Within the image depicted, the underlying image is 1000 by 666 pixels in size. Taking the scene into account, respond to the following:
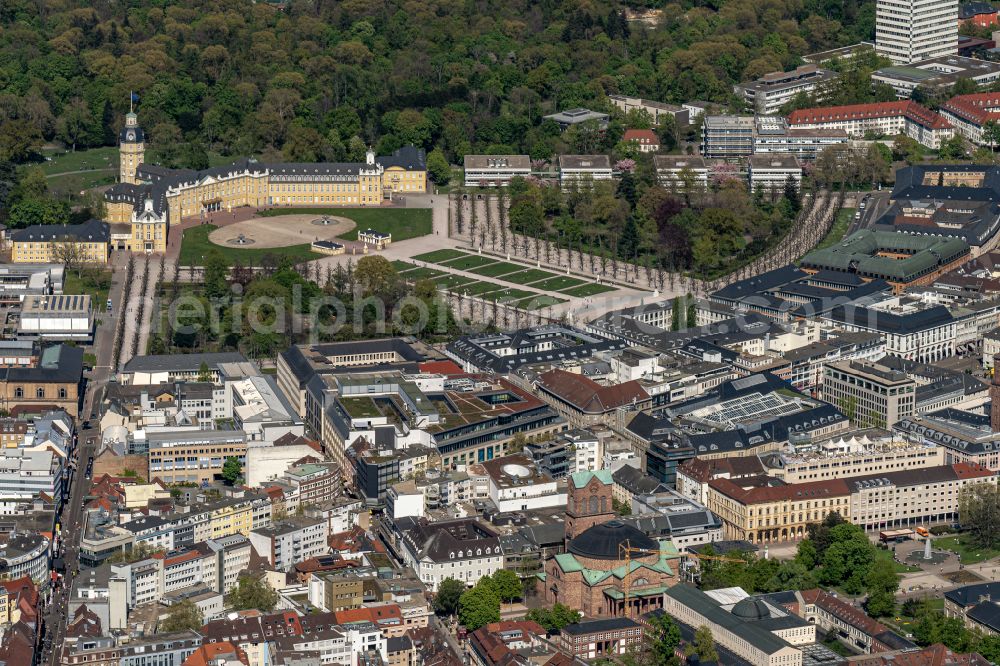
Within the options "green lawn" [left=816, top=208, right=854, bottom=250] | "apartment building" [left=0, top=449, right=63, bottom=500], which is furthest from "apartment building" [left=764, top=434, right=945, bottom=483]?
"green lawn" [left=816, top=208, right=854, bottom=250]

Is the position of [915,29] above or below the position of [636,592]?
above

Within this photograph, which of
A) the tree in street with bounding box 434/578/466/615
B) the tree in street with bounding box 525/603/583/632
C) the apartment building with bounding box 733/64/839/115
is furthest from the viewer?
the apartment building with bounding box 733/64/839/115

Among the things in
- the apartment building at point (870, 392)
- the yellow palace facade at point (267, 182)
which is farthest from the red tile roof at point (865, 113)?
the apartment building at point (870, 392)

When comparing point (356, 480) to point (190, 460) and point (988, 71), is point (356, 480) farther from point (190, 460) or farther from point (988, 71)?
point (988, 71)

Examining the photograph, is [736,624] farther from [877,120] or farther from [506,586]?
[877,120]

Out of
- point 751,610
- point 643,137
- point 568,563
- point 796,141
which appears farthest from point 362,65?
point 751,610

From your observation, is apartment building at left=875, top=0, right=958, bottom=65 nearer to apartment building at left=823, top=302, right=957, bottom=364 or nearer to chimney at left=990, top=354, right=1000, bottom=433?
apartment building at left=823, top=302, right=957, bottom=364
